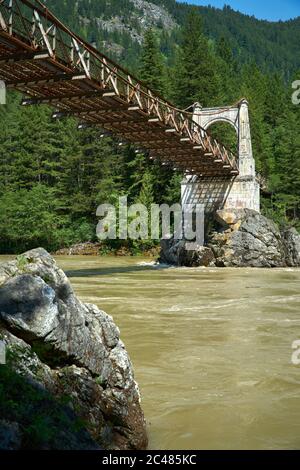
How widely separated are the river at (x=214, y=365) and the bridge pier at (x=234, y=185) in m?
16.6

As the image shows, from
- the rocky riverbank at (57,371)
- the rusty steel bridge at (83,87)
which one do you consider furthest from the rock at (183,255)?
the rocky riverbank at (57,371)

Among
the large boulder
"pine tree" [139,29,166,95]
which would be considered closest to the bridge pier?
the large boulder

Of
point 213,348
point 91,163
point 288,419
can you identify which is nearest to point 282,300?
point 213,348

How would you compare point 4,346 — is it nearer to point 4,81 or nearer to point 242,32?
point 4,81

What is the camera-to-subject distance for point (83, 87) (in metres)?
15.3

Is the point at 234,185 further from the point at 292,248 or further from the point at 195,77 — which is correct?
the point at 195,77

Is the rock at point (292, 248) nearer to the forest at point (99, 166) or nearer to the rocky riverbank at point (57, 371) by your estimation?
the forest at point (99, 166)

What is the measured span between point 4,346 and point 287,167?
118 ft

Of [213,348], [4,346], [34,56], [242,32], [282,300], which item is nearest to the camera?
[4,346]

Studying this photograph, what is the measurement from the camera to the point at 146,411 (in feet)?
16.7

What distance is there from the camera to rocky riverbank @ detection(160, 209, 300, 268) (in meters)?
27.3

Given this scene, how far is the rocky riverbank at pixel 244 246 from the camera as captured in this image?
2734 cm

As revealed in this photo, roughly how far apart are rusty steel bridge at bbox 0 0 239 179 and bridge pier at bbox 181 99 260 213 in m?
3.70

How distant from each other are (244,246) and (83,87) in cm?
1511
